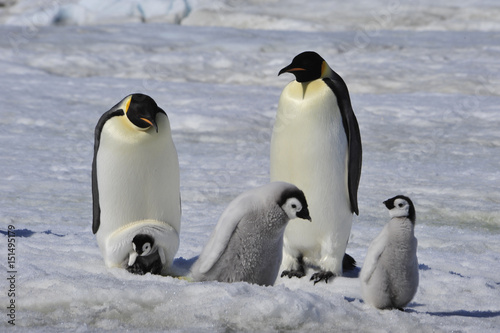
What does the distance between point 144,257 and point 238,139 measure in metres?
4.92

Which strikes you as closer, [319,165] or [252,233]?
[252,233]

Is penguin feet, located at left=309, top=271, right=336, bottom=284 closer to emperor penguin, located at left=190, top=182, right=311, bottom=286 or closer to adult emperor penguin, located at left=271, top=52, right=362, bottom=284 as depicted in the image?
adult emperor penguin, located at left=271, top=52, right=362, bottom=284

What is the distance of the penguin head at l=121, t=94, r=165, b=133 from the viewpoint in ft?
11.6

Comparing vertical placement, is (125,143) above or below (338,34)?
below

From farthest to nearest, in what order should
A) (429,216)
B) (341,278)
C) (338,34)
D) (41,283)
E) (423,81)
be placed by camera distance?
(338,34) < (423,81) < (429,216) < (341,278) < (41,283)

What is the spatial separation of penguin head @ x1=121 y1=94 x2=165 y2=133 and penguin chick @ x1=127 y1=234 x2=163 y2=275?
518 mm

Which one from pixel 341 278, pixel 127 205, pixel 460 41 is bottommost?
pixel 341 278

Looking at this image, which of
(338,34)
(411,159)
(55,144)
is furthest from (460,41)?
(55,144)

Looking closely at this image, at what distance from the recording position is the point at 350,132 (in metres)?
4.05

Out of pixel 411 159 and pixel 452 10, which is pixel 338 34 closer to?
pixel 452 10

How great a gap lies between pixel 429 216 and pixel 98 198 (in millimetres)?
2905

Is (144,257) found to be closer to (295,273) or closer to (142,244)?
(142,244)

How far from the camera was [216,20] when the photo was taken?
1886 centimetres

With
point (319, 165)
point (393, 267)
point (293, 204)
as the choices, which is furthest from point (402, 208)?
point (319, 165)
